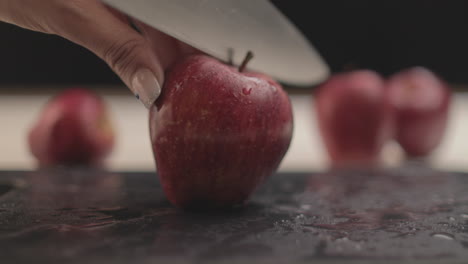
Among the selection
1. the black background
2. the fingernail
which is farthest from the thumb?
the black background

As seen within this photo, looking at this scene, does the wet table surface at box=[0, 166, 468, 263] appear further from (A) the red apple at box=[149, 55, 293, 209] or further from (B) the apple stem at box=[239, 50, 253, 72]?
(B) the apple stem at box=[239, 50, 253, 72]

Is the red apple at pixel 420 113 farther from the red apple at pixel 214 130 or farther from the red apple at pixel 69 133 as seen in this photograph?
the red apple at pixel 214 130

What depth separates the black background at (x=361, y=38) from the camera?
2373 millimetres

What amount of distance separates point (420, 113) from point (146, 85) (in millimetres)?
1342

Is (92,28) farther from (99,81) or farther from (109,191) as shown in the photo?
(99,81)

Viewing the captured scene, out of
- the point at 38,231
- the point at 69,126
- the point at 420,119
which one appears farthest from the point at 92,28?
the point at 420,119

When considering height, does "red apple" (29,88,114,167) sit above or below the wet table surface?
above

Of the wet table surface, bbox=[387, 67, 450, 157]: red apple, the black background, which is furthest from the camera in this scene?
the black background

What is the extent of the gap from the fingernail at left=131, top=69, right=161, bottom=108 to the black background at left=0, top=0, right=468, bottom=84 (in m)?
1.92

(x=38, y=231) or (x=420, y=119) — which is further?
(x=420, y=119)

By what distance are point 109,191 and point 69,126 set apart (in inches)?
25.9

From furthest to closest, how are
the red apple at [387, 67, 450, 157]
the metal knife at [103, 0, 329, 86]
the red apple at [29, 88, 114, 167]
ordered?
the red apple at [387, 67, 450, 157] < the red apple at [29, 88, 114, 167] < the metal knife at [103, 0, 329, 86]

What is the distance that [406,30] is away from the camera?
7.86 ft

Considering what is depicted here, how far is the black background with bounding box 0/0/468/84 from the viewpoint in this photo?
2.37 meters
